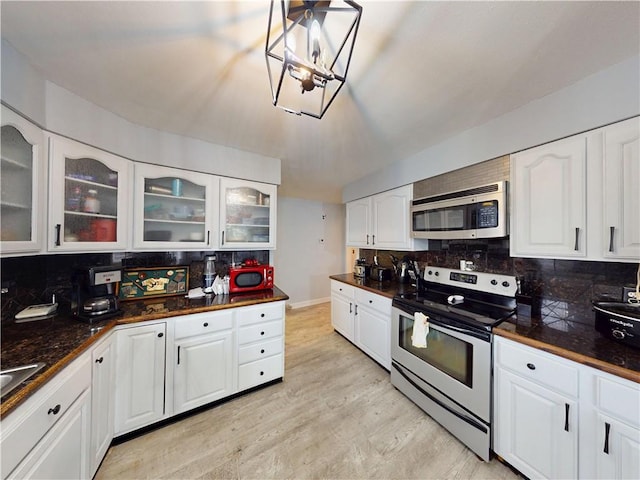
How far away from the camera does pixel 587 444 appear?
42.6 inches

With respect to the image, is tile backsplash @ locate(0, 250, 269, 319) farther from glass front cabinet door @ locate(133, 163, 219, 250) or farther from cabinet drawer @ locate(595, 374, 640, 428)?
cabinet drawer @ locate(595, 374, 640, 428)

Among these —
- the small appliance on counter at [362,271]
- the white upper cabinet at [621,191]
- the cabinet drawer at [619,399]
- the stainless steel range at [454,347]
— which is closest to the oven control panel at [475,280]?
the stainless steel range at [454,347]

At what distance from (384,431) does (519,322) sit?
125 centimetres

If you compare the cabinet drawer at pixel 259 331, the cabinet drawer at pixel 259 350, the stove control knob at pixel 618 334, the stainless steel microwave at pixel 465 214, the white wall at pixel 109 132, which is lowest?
the cabinet drawer at pixel 259 350

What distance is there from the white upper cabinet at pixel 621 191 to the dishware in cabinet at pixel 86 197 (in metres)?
3.23

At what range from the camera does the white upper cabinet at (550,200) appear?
1333 mm

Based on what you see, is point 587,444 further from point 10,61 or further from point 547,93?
point 10,61

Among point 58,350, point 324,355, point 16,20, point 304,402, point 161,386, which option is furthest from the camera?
point 324,355

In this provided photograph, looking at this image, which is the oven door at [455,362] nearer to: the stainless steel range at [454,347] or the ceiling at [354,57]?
the stainless steel range at [454,347]

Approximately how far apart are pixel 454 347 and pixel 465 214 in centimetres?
106

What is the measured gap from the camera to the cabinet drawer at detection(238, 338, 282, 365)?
6.43 feet

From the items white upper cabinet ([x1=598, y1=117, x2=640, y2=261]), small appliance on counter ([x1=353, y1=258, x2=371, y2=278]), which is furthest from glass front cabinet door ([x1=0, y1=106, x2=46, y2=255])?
white upper cabinet ([x1=598, y1=117, x2=640, y2=261])

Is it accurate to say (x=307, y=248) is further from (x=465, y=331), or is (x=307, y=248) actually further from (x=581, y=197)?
(x=581, y=197)

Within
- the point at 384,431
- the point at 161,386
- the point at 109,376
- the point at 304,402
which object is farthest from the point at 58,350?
the point at 384,431
